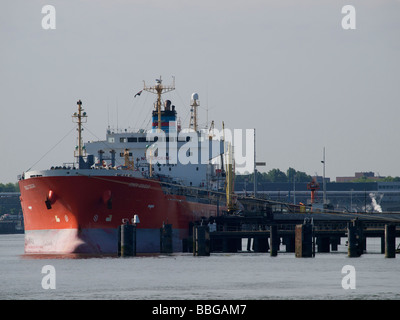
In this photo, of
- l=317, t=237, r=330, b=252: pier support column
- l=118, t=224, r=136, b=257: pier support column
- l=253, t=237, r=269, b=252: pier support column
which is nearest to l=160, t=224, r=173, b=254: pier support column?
l=118, t=224, r=136, b=257: pier support column

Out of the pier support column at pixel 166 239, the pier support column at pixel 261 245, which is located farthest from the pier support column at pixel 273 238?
the pier support column at pixel 261 245

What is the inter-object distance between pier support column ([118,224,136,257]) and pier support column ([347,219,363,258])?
14678 millimetres

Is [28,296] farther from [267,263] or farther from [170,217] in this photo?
[170,217]

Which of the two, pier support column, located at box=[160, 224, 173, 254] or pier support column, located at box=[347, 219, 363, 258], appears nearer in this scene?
pier support column, located at box=[347, 219, 363, 258]

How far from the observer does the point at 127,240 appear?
220 ft

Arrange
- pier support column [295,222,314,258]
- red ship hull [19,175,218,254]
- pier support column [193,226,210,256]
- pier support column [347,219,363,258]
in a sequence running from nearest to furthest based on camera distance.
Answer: pier support column [347,219,363,258] < pier support column [295,222,314,258] < red ship hull [19,175,218,254] < pier support column [193,226,210,256]

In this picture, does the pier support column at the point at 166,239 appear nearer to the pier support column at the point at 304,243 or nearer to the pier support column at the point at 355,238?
the pier support column at the point at 304,243

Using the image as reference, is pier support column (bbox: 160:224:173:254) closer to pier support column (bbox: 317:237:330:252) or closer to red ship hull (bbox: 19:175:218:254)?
red ship hull (bbox: 19:175:218:254)

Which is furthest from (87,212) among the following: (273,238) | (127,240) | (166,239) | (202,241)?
(273,238)

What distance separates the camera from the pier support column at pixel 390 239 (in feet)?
218

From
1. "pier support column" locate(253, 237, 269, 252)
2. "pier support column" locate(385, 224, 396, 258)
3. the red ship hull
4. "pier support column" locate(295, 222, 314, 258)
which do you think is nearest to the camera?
"pier support column" locate(385, 224, 396, 258)

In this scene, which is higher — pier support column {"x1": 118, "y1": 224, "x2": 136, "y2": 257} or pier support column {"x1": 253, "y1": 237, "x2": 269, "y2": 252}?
pier support column {"x1": 118, "y1": 224, "x2": 136, "y2": 257}

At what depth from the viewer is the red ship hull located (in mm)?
69500

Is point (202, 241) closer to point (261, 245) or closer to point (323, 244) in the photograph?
point (261, 245)
